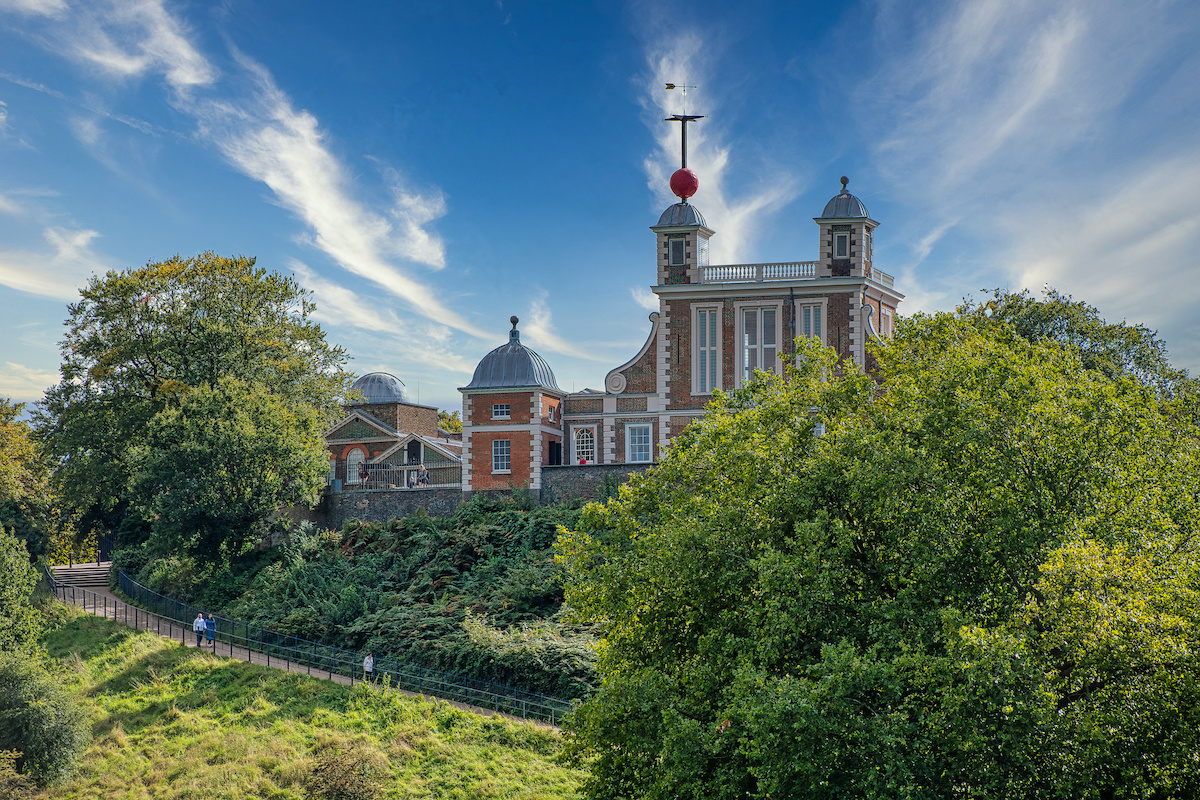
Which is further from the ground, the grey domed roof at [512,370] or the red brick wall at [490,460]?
the grey domed roof at [512,370]

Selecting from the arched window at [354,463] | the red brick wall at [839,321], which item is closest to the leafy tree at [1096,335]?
the red brick wall at [839,321]

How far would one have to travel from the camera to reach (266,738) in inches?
1091

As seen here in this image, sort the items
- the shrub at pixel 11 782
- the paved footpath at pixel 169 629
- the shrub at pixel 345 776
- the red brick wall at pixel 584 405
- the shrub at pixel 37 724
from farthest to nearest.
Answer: the red brick wall at pixel 584 405, the paved footpath at pixel 169 629, the shrub at pixel 37 724, the shrub at pixel 11 782, the shrub at pixel 345 776

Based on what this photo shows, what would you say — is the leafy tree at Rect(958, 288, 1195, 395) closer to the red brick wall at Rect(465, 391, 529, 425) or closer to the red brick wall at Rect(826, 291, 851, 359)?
the red brick wall at Rect(826, 291, 851, 359)

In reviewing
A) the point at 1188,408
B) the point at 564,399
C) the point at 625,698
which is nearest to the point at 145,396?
the point at 564,399

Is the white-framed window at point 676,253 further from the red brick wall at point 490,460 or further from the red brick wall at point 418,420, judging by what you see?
the red brick wall at point 418,420

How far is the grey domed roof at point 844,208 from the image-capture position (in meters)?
42.8

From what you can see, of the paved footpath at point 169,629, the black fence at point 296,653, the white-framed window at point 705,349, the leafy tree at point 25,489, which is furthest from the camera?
the leafy tree at point 25,489

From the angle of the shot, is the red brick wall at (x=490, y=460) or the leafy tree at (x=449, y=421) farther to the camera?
the leafy tree at (x=449, y=421)

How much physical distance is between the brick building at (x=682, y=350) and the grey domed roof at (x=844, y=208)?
59 mm

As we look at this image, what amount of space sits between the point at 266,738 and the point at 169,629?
39.3 ft

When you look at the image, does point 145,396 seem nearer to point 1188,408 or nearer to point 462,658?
point 462,658

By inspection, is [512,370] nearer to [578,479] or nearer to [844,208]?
[578,479]

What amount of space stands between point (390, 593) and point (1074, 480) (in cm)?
→ 2727
